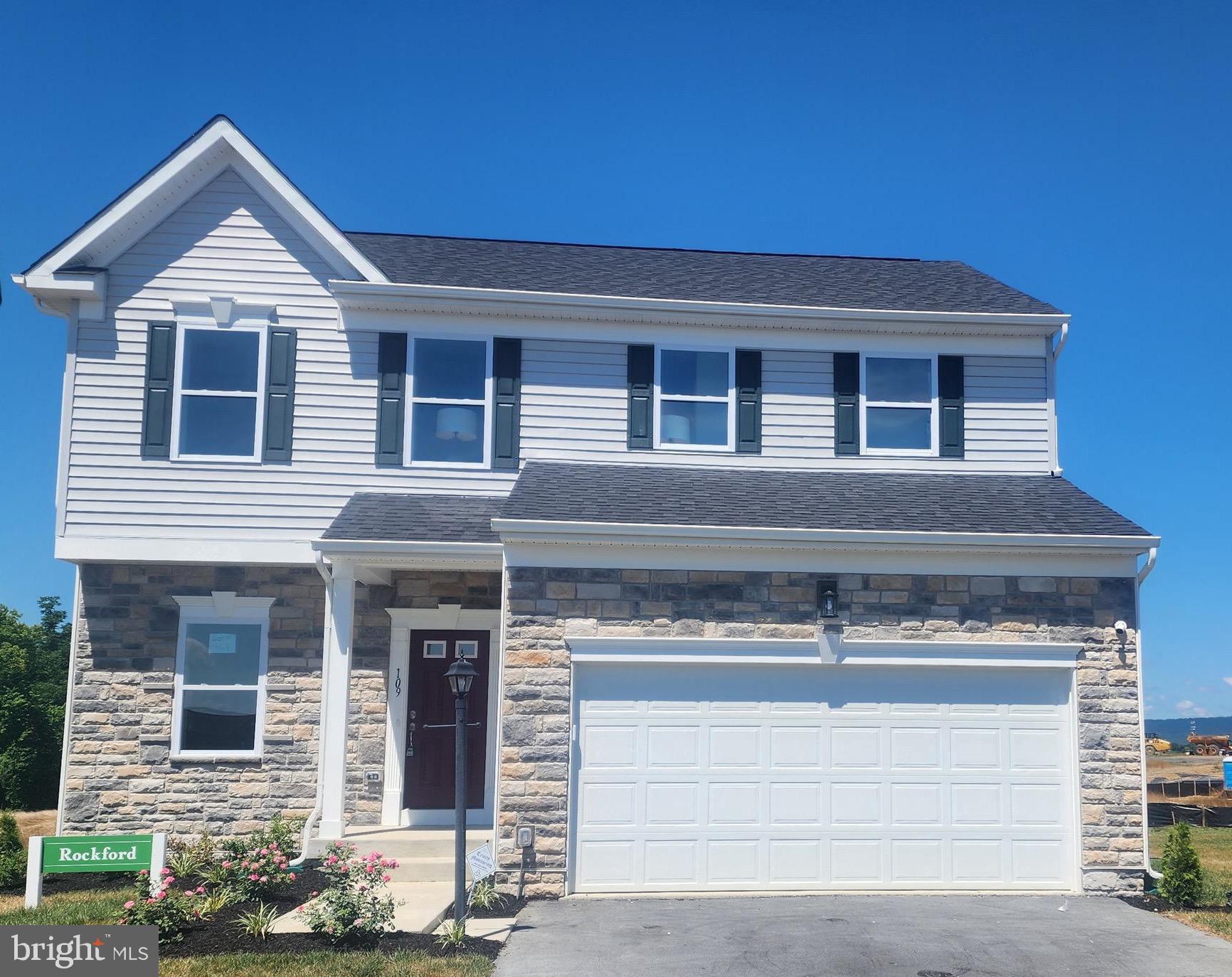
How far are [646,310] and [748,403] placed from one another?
1.72 meters

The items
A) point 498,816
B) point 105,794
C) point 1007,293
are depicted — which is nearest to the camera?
point 498,816

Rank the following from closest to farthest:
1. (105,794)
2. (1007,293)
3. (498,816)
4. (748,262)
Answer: (498,816), (105,794), (1007,293), (748,262)

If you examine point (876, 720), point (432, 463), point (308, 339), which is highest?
point (308, 339)

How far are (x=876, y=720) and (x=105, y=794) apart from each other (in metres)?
8.79

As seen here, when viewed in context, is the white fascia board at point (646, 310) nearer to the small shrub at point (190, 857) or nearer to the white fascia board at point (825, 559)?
the white fascia board at point (825, 559)

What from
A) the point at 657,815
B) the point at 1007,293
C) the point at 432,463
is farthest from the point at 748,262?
the point at 657,815

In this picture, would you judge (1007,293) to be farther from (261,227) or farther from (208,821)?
(208,821)

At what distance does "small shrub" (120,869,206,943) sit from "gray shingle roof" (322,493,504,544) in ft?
13.2

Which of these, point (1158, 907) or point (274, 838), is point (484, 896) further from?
point (1158, 907)

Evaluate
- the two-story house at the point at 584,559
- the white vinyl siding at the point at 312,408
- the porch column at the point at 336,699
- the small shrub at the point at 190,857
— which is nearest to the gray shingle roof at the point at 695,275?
the two-story house at the point at 584,559

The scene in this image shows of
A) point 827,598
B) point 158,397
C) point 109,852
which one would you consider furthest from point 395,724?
point 827,598

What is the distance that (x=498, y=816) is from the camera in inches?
429

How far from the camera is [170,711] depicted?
13.4m

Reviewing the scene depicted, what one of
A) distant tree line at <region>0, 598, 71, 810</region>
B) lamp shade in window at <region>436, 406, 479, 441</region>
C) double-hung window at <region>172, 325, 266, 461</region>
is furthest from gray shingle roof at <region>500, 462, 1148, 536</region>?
distant tree line at <region>0, 598, 71, 810</region>
